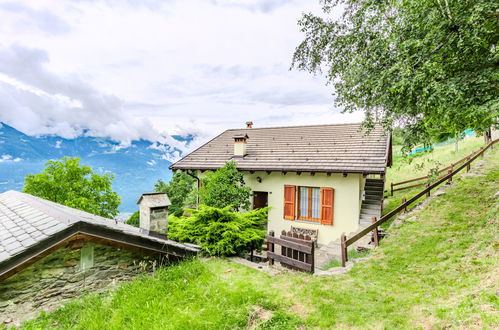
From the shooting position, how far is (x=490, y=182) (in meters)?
9.80

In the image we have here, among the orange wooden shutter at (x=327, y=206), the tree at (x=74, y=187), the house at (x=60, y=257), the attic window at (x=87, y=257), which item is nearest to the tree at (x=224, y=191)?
the orange wooden shutter at (x=327, y=206)

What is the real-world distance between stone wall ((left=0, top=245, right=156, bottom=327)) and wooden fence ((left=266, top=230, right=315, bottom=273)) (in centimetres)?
321

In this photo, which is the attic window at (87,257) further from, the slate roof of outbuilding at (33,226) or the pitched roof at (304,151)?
the pitched roof at (304,151)

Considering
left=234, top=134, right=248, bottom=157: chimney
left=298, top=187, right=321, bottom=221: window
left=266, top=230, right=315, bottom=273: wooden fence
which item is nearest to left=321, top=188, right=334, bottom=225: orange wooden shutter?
left=298, top=187, right=321, bottom=221: window

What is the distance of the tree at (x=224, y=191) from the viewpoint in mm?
9891

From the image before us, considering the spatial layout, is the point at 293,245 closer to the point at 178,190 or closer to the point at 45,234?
the point at 45,234

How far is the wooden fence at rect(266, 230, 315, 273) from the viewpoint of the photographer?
5.64 m

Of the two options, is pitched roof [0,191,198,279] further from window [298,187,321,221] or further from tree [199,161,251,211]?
window [298,187,321,221]

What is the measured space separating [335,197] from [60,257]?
9560mm

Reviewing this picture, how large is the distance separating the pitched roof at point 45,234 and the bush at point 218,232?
74 centimetres

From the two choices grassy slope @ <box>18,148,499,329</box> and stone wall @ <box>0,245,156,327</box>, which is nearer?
grassy slope @ <box>18,148,499,329</box>

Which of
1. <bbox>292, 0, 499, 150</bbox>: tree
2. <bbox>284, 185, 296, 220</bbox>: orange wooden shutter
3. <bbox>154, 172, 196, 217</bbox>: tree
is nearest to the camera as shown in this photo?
<bbox>292, 0, 499, 150</bbox>: tree

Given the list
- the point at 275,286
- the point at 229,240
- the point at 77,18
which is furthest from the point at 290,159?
the point at 77,18

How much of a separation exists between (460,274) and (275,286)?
357 cm
